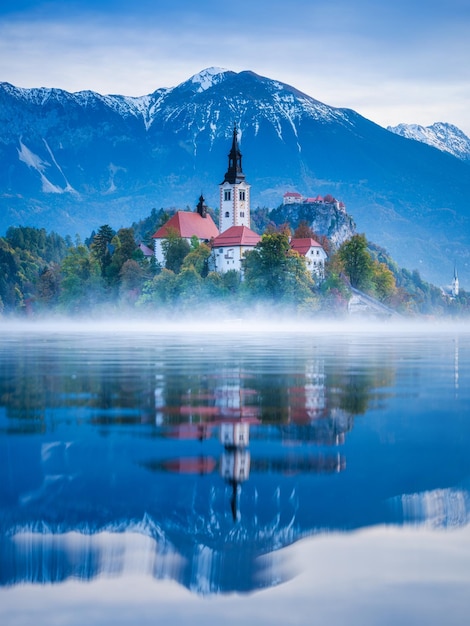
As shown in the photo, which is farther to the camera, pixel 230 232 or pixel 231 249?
pixel 230 232

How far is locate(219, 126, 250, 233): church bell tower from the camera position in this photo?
17700cm

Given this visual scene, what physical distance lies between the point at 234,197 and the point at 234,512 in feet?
545

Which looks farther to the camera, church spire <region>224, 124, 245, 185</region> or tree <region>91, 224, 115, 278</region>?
church spire <region>224, 124, 245, 185</region>

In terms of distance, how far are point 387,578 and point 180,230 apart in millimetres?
163006

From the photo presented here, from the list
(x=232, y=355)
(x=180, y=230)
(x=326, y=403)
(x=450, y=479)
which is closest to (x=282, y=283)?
(x=180, y=230)

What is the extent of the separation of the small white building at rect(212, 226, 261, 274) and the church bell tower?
1393cm

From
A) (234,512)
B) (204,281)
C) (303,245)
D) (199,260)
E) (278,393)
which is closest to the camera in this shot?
(234,512)

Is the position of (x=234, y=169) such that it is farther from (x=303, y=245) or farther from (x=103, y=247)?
(x=103, y=247)

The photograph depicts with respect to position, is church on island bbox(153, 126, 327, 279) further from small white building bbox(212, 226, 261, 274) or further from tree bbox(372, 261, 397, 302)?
tree bbox(372, 261, 397, 302)

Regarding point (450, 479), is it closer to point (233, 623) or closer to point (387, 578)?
point (387, 578)

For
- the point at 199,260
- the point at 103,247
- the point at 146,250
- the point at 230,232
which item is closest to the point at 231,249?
the point at 230,232

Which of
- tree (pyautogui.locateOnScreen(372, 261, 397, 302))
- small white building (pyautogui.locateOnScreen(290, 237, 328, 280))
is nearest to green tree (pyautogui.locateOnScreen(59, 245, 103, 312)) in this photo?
small white building (pyautogui.locateOnScreen(290, 237, 328, 280))

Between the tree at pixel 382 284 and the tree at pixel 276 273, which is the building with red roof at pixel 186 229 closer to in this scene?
the tree at pixel 276 273

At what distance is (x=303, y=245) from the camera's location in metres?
162
